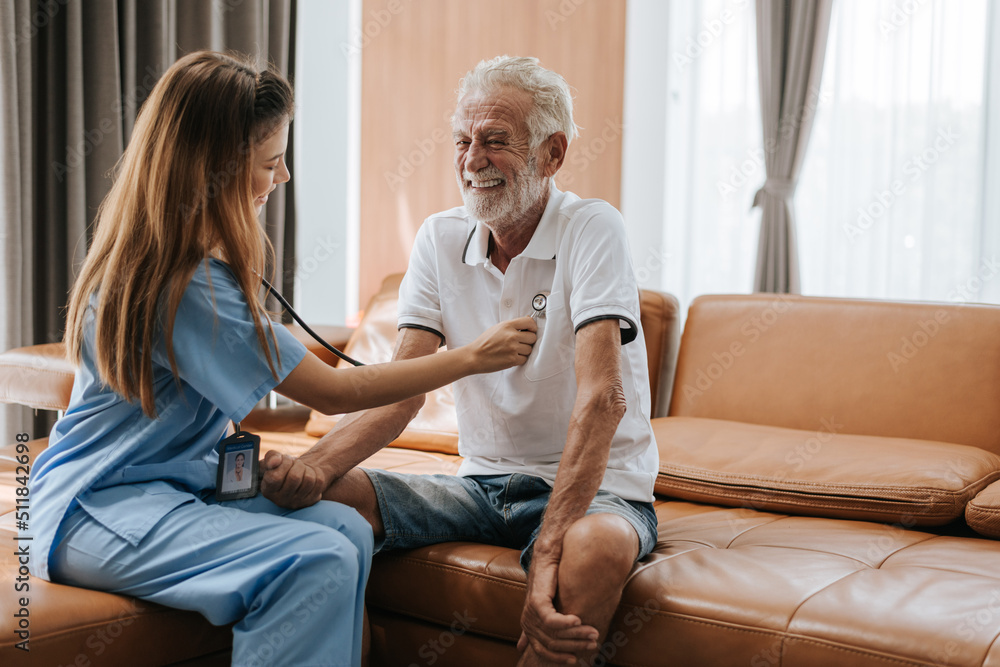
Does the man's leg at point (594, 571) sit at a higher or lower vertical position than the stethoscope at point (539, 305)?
lower

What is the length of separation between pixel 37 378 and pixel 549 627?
1.46 m

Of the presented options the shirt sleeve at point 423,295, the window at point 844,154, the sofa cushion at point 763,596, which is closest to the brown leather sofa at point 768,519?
the sofa cushion at point 763,596

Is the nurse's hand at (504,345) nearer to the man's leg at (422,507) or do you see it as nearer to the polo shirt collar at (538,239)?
the polo shirt collar at (538,239)

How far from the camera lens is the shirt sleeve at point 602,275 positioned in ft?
4.74

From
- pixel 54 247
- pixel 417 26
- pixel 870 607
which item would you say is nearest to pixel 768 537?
pixel 870 607

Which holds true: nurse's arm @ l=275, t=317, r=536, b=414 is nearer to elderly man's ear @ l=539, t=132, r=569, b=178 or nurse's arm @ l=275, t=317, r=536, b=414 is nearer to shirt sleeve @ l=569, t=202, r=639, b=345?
shirt sleeve @ l=569, t=202, r=639, b=345

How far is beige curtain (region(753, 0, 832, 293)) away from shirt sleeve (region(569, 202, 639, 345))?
4.78ft

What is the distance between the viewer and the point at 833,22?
2879mm

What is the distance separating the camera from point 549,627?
1.24 m

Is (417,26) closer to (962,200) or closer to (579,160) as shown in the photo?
(579,160)

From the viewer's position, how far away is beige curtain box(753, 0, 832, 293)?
281cm

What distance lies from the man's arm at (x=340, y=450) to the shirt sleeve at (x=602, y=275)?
13.6 inches

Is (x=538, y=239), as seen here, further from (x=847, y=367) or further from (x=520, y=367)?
(x=847, y=367)

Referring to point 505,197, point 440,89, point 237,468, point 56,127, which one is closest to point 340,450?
point 237,468
